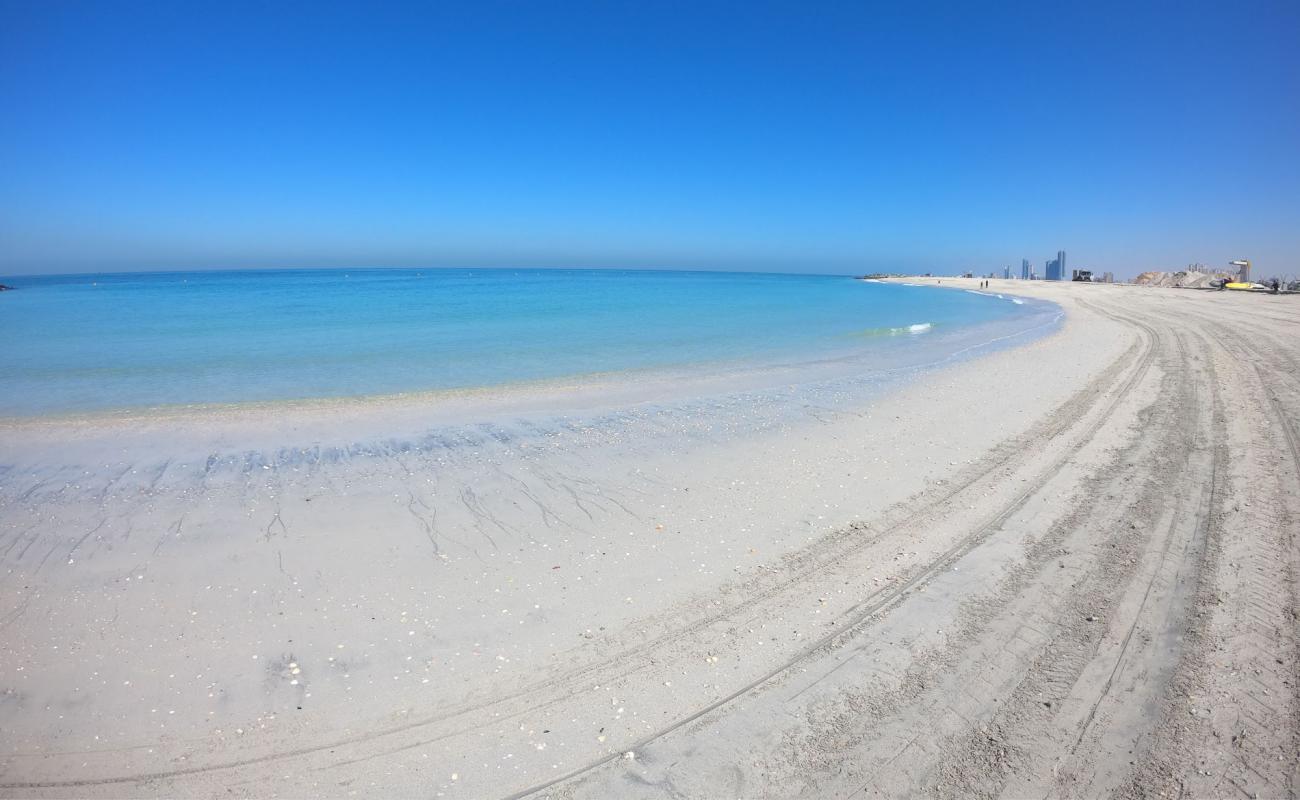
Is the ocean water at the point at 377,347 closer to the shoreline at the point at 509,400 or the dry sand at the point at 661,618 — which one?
the shoreline at the point at 509,400

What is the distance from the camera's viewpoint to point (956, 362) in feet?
52.1

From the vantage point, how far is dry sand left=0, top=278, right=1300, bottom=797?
9.91 ft

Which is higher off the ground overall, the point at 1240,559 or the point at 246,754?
the point at 1240,559

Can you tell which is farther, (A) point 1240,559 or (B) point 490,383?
(B) point 490,383

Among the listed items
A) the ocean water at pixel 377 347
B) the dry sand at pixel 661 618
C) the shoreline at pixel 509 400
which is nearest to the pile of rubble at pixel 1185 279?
the ocean water at pixel 377 347

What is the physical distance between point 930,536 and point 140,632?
6.36m

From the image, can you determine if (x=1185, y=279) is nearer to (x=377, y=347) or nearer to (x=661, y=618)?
(x=377, y=347)

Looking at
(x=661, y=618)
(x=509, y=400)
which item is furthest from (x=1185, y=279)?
(x=661, y=618)

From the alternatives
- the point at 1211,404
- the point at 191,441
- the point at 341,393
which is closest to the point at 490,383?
the point at 341,393

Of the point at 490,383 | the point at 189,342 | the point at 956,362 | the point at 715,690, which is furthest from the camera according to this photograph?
the point at 189,342

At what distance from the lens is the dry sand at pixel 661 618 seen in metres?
3.02

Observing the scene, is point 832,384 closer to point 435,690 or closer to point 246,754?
point 435,690

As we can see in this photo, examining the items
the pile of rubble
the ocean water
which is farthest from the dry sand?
the pile of rubble

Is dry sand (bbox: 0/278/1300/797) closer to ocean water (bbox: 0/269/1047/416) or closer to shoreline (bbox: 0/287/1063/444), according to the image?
shoreline (bbox: 0/287/1063/444)
